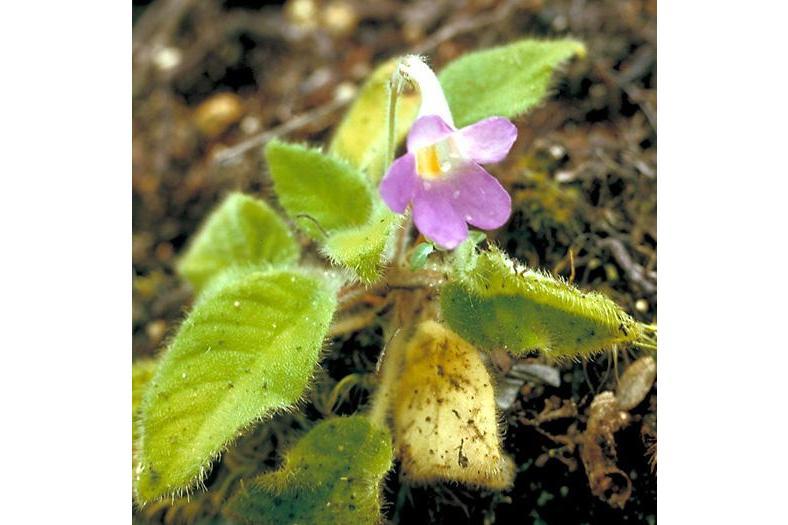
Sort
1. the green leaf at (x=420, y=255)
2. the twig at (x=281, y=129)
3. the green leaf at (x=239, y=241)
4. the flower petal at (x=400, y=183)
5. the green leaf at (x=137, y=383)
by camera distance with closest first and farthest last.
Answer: the flower petal at (x=400, y=183) < the green leaf at (x=420, y=255) < the green leaf at (x=137, y=383) < the green leaf at (x=239, y=241) < the twig at (x=281, y=129)

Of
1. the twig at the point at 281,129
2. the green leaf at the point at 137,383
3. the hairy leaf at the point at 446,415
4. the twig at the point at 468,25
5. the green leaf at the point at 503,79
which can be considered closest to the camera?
the hairy leaf at the point at 446,415

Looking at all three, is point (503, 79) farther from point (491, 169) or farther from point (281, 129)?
point (281, 129)

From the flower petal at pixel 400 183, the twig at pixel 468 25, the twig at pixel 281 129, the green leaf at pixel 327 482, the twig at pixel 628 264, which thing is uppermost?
the flower petal at pixel 400 183

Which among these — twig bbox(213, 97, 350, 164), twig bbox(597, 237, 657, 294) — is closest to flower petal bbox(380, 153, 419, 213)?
twig bbox(597, 237, 657, 294)

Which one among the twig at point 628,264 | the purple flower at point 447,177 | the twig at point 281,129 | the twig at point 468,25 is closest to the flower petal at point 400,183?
the purple flower at point 447,177

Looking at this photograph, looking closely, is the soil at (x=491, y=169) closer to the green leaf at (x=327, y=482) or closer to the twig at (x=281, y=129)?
the twig at (x=281, y=129)

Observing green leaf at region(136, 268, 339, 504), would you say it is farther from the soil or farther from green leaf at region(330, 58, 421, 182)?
green leaf at region(330, 58, 421, 182)

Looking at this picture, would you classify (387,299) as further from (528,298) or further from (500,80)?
(500,80)
